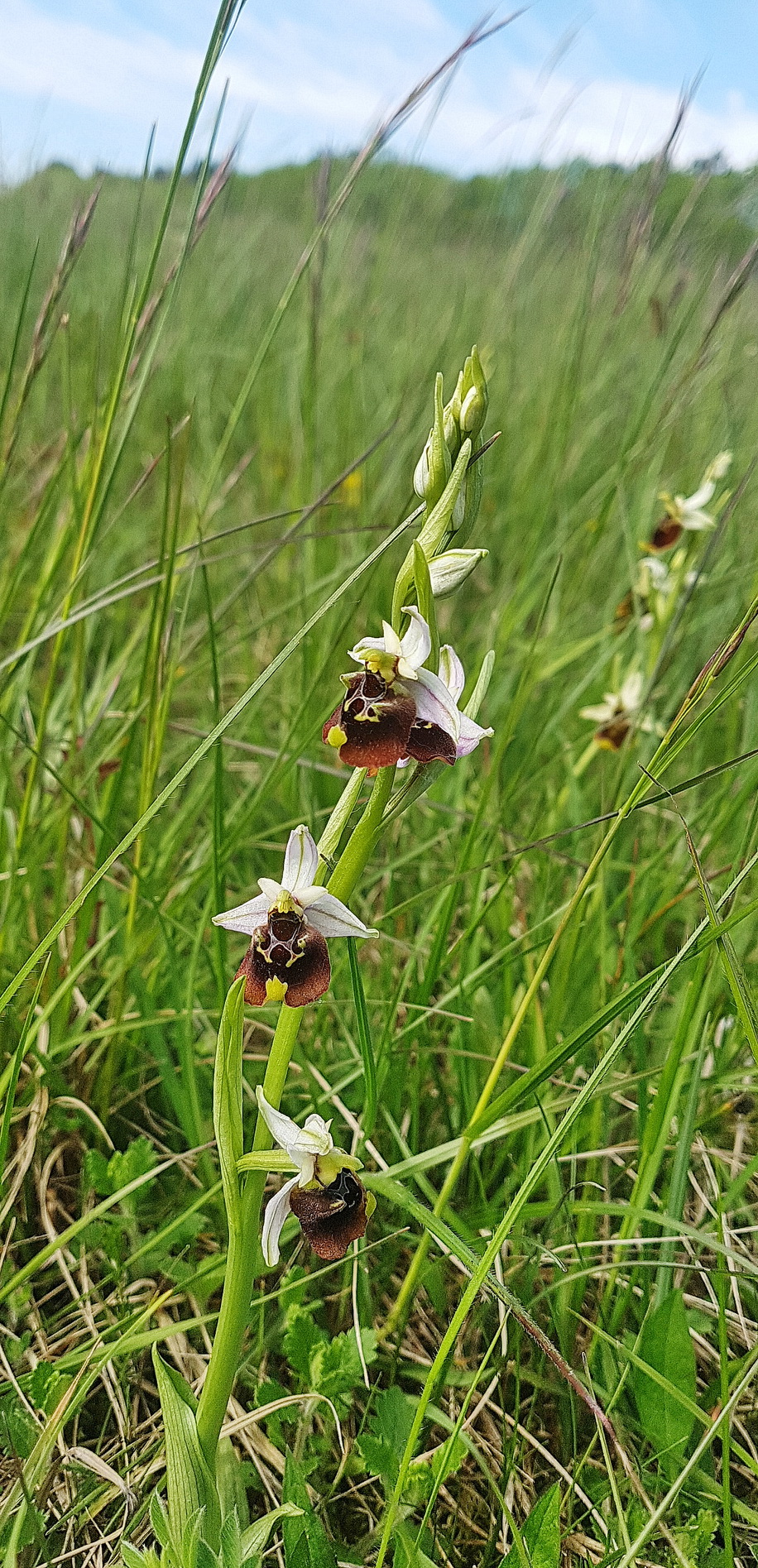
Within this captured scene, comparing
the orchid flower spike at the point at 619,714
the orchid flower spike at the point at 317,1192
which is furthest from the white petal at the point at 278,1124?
the orchid flower spike at the point at 619,714

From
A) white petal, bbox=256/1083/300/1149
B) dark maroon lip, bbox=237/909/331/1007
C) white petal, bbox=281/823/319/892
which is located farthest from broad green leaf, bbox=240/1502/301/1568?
white petal, bbox=281/823/319/892

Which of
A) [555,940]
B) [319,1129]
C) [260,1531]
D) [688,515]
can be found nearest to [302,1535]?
[260,1531]

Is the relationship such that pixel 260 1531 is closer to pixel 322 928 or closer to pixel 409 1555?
pixel 409 1555

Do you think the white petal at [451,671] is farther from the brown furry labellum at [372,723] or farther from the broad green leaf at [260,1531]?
the broad green leaf at [260,1531]

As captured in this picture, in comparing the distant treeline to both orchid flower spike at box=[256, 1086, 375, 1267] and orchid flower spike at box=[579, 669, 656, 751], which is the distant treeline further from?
orchid flower spike at box=[256, 1086, 375, 1267]

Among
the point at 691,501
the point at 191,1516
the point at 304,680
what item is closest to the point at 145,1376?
the point at 191,1516

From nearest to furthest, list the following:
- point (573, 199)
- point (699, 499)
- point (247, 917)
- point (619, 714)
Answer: point (247, 917)
point (619, 714)
point (699, 499)
point (573, 199)

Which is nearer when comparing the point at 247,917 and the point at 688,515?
the point at 247,917
